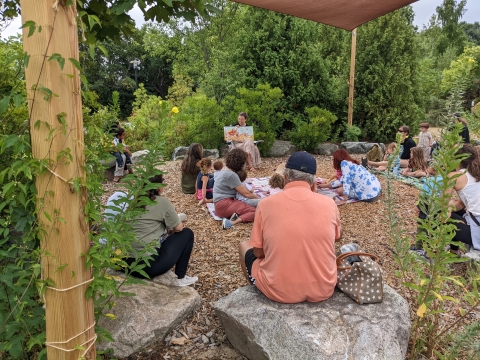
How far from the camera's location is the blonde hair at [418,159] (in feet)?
21.5

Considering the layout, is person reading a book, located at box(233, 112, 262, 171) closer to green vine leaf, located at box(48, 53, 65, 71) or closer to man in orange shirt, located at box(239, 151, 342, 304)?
man in orange shirt, located at box(239, 151, 342, 304)

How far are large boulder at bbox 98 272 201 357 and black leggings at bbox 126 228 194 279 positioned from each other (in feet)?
A: 0.50

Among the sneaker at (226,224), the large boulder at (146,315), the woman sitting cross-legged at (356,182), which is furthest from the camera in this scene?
the woman sitting cross-legged at (356,182)

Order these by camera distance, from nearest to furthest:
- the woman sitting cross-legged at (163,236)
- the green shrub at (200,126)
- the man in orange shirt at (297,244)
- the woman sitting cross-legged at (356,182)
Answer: the man in orange shirt at (297,244)
the woman sitting cross-legged at (163,236)
the woman sitting cross-legged at (356,182)
the green shrub at (200,126)

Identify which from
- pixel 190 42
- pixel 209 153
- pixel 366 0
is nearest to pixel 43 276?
pixel 366 0

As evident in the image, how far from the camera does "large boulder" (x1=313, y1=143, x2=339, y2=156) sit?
9.95m

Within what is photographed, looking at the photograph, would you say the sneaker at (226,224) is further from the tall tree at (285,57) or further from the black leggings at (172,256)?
the tall tree at (285,57)

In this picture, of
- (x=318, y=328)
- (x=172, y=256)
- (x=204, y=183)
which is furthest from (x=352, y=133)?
(x=318, y=328)

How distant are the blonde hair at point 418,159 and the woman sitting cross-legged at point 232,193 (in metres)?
3.25

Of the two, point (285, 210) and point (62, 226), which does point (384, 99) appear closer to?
point (285, 210)

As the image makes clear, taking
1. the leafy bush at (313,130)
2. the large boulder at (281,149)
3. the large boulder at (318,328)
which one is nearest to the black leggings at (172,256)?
the large boulder at (318,328)

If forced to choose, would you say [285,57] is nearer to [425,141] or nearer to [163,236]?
[425,141]

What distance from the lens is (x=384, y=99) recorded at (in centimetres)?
1063

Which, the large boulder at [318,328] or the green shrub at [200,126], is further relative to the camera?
the green shrub at [200,126]
